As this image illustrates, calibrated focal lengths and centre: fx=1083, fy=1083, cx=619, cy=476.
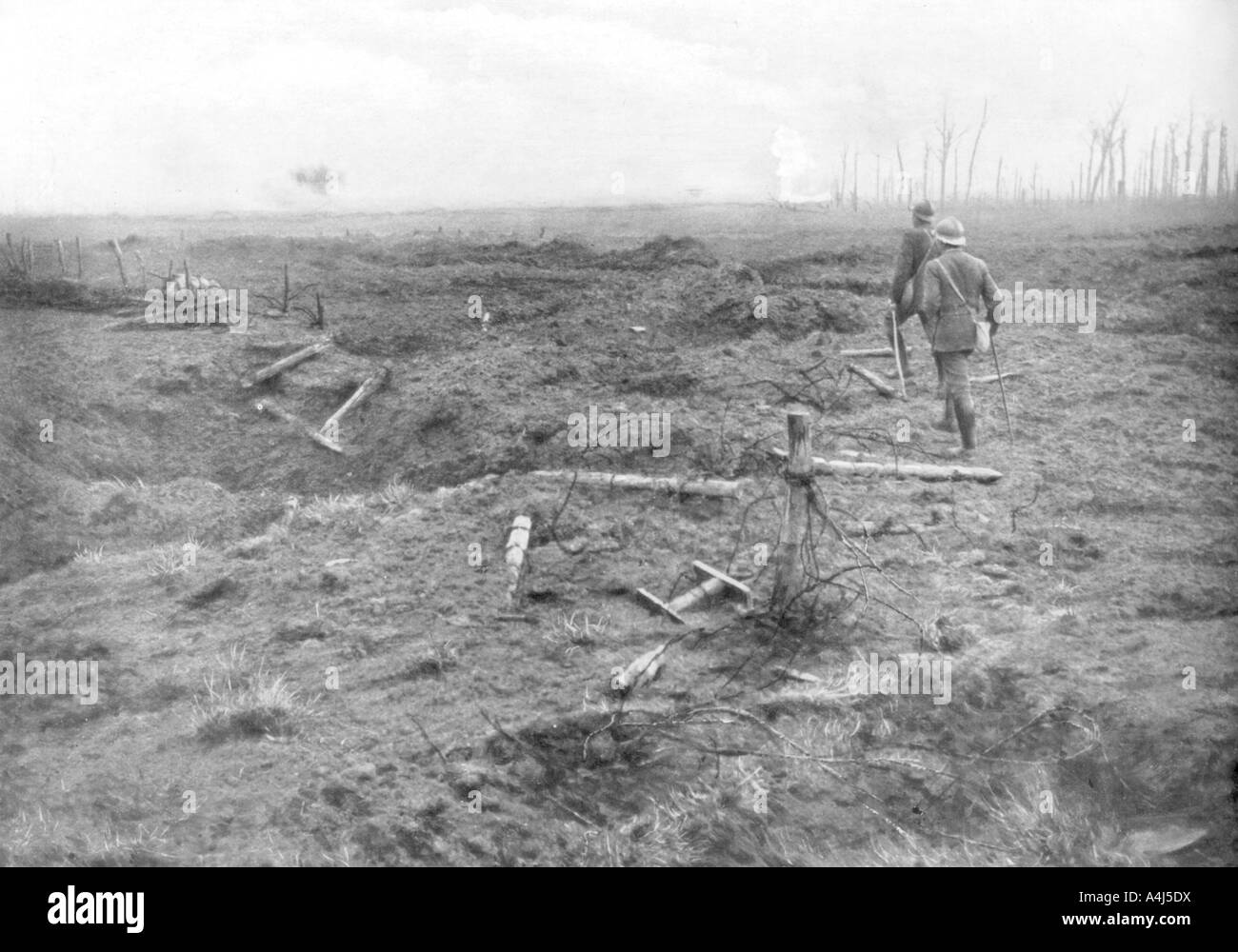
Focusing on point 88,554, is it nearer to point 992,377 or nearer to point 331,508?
point 331,508

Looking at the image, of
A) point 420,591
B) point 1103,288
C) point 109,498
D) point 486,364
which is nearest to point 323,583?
point 420,591

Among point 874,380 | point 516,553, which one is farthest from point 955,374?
point 516,553

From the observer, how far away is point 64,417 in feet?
25.4

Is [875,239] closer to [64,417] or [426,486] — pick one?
[426,486]

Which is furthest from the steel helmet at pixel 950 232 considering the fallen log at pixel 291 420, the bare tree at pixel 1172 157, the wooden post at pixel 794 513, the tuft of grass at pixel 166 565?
the tuft of grass at pixel 166 565

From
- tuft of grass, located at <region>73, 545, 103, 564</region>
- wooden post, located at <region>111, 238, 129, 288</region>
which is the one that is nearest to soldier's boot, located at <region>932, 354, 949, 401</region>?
tuft of grass, located at <region>73, 545, 103, 564</region>

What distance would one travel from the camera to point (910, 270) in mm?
8148

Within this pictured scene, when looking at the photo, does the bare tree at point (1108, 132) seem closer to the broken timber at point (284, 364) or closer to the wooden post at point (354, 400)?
the wooden post at point (354, 400)

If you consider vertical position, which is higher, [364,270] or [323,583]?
[364,270]

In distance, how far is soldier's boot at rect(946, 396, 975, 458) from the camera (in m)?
6.97

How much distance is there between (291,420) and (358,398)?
1.71 feet

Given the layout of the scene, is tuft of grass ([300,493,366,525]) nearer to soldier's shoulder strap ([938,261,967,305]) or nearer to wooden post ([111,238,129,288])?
wooden post ([111,238,129,288])
